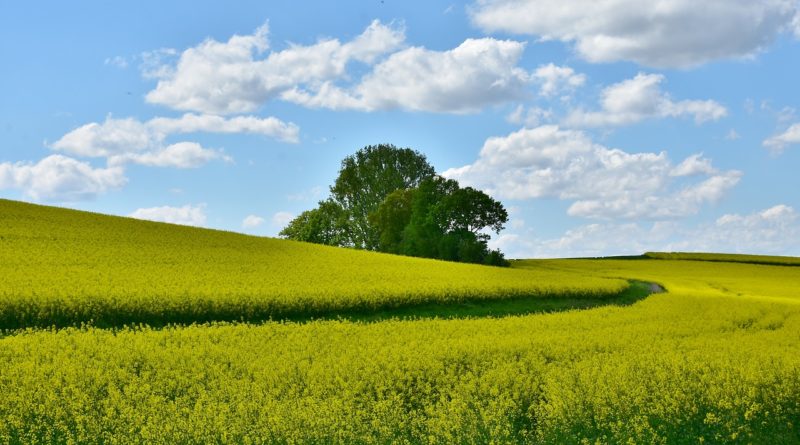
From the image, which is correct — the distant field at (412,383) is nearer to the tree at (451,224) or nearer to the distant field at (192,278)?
the distant field at (192,278)

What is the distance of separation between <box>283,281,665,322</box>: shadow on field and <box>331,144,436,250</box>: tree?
143ft

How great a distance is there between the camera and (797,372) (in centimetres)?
1403

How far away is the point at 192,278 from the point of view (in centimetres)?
3038

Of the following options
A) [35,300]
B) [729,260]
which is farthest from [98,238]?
[729,260]

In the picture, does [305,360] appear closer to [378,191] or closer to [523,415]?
[523,415]

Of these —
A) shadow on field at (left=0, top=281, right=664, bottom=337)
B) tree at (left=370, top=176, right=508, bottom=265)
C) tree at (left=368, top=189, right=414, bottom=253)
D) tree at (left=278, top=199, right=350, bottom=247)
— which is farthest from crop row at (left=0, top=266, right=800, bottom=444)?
tree at (left=278, top=199, right=350, bottom=247)

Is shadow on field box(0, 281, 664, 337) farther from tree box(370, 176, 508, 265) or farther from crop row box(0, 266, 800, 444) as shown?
tree box(370, 176, 508, 265)

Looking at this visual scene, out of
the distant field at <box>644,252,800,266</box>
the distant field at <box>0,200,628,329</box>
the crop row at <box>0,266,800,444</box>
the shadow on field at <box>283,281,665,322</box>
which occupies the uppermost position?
the distant field at <box>644,252,800,266</box>

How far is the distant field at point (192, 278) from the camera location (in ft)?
78.9

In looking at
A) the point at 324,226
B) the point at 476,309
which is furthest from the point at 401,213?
the point at 476,309

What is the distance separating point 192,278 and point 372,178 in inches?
2018

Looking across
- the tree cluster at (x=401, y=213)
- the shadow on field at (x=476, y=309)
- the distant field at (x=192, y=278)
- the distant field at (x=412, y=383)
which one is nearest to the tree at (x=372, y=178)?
the tree cluster at (x=401, y=213)

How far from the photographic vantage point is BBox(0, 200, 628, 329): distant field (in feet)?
78.9

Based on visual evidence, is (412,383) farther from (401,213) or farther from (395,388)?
(401,213)
